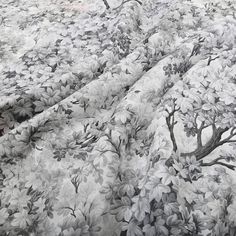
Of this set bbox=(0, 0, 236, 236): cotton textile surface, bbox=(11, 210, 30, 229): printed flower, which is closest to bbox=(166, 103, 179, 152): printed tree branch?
bbox=(0, 0, 236, 236): cotton textile surface

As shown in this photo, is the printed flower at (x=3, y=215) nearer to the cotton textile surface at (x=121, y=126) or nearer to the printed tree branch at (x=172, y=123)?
the cotton textile surface at (x=121, y=126)

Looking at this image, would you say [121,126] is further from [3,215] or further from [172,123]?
[3,215]

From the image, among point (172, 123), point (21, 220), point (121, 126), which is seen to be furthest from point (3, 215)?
point (172, 123)

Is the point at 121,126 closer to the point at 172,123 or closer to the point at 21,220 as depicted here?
the point at 172,123

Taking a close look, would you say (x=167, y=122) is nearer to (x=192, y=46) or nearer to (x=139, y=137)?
(x=139, y=137)

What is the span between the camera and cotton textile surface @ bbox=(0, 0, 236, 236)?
0.67 meters

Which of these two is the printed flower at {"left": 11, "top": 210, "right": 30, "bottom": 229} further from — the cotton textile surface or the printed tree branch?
the printed tree branch

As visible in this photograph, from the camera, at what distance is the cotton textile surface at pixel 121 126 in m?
0.67

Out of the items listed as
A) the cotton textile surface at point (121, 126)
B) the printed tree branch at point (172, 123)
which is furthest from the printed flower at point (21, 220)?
the printed tree branch at point (172, 123)

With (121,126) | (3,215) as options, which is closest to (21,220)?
(3,215)

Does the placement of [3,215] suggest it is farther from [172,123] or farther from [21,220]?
[172,123]

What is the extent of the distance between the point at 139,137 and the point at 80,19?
0.60 m

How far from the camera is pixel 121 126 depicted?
809mm

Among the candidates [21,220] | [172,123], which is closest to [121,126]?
[172,123]
